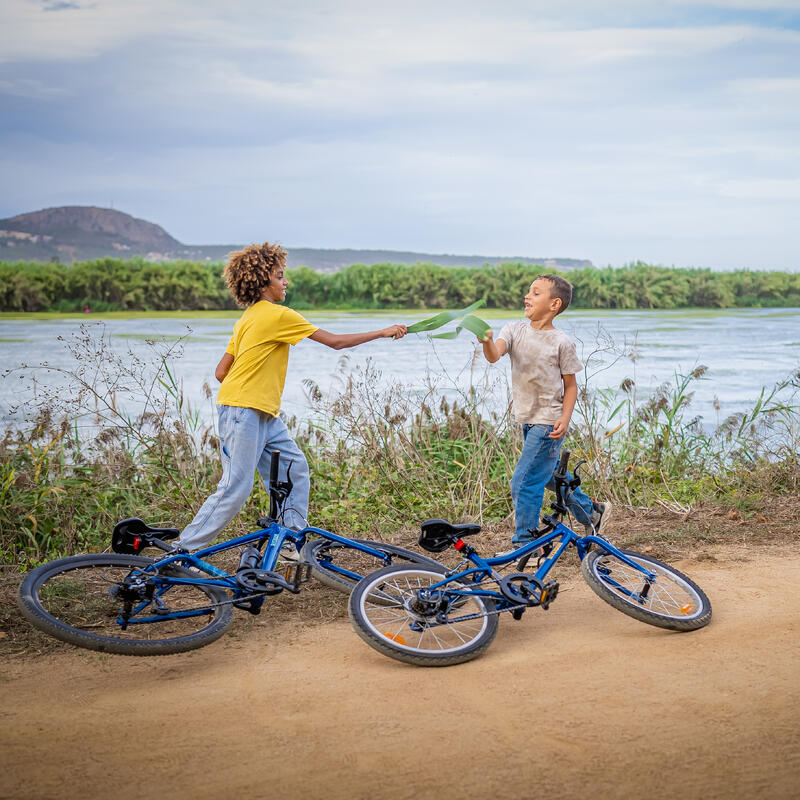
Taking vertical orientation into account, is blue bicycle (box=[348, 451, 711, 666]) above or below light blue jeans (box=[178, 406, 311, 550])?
below

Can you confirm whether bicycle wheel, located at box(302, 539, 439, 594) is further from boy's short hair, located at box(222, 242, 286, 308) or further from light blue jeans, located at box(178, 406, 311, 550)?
boy's short hair, located at box(222, 242, 286, 308)

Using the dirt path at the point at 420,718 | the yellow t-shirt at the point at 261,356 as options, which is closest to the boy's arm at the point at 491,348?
the yellow t-shirt at the point at 261,356

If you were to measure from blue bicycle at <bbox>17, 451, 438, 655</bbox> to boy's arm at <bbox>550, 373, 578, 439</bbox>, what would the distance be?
1024mm

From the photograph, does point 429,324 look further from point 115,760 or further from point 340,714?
point 115,760

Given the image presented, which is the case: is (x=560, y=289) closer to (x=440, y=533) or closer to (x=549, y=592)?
(x=440, y=533)

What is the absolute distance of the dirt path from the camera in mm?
2998

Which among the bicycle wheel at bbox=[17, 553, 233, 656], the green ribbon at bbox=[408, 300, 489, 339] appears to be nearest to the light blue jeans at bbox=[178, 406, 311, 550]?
the bicycle wheel at bbox=[17, 553, 233, 656]

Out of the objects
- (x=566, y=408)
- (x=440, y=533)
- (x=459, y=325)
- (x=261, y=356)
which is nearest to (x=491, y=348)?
(x=459, y=325)

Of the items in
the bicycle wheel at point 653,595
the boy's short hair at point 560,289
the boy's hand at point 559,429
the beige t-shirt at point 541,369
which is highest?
the boy's short hair at point 560,289

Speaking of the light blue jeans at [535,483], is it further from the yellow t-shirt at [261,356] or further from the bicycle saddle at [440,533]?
the yellow t-shirt at [261,356]

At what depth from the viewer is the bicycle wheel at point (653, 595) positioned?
4.31m

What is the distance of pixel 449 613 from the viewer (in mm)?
4273

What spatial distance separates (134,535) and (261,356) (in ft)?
3.73

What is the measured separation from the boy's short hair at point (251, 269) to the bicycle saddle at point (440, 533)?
5.32 feet
